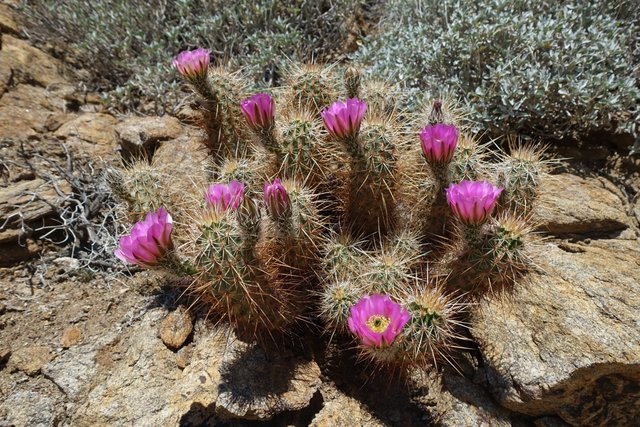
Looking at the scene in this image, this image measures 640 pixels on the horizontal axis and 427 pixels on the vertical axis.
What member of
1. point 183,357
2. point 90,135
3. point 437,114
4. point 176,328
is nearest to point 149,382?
point 183,357

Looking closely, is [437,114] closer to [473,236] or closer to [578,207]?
[473,236]

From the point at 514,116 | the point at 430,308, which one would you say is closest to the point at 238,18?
the point at 514,116

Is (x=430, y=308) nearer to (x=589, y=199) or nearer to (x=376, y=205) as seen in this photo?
(x=376, y=205)

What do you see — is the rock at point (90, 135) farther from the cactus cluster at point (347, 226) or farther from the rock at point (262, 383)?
the rock at point (262, 383)

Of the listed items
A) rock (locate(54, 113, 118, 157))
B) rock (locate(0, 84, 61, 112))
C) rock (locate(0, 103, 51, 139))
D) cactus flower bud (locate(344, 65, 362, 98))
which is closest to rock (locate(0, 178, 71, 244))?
rock (locate(54, 113, 118, 157))

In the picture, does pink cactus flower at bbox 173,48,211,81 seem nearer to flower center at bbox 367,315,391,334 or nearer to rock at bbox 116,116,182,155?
rock at bbox 116,116,182,155
